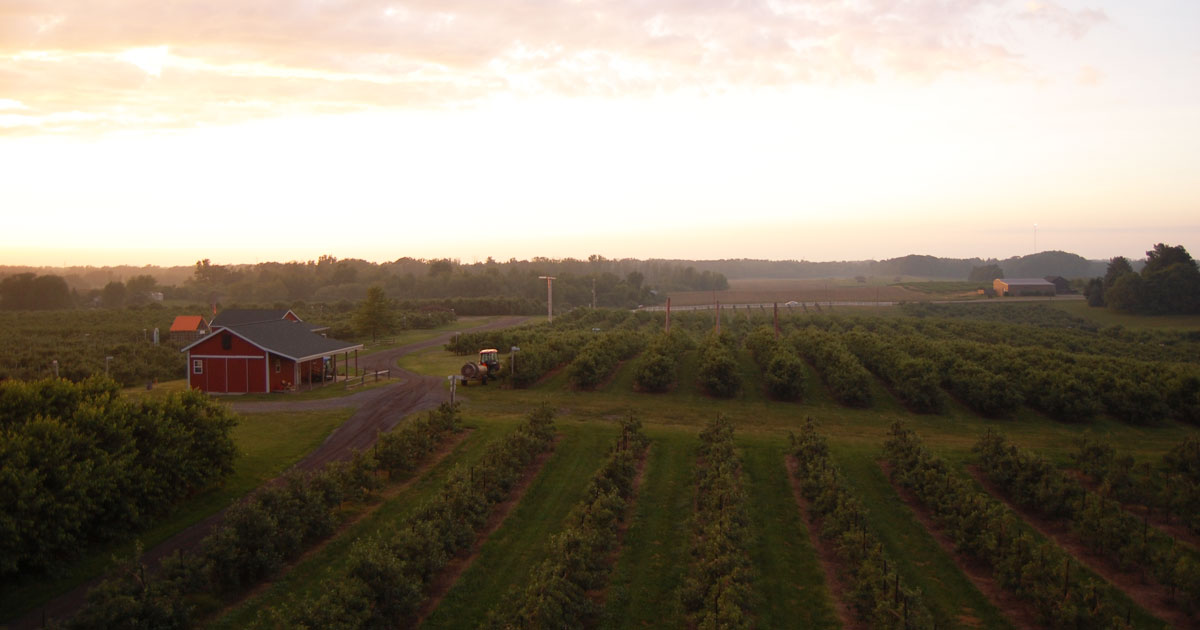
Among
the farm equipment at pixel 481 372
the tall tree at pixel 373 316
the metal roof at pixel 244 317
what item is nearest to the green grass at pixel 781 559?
the farm equipment at pixel 481 372

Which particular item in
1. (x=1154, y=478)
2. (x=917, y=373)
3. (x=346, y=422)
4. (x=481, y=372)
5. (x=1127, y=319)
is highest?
(x=1127, y=319)

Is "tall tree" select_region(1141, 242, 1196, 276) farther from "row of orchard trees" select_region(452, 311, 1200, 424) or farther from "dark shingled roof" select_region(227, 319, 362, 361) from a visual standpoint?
"dark shingled roof" select_region(227, 319, 362, 361)

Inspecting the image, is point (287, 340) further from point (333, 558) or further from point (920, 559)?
point (920, 559)

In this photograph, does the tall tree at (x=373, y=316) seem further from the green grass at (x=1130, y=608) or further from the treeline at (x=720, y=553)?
the green grass at (x=1130, y=608)

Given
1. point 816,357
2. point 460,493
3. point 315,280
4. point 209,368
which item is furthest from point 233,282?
point 460,493

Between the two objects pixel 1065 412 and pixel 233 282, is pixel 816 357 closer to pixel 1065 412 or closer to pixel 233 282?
pixel 1065 412

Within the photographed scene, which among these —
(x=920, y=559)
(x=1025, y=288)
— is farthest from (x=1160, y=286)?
(x=920, y=559)
